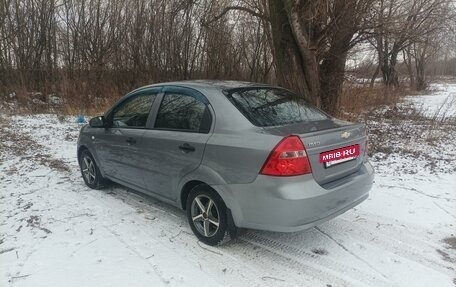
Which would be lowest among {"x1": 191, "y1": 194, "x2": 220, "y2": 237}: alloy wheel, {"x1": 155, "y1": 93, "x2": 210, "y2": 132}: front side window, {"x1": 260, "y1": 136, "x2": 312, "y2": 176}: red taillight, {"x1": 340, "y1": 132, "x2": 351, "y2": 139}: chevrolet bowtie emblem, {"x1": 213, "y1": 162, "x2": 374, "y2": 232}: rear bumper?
{"x1": 191, "y1": 194, "x2": 220, "y2": 237}: alloy wheel

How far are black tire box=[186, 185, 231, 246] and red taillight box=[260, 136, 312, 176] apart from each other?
697 millimetres

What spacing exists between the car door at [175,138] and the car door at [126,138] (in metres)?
0.20

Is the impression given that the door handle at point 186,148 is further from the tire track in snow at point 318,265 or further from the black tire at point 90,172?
the black tire at point 90,172

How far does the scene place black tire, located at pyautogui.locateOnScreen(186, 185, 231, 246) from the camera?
11.7 ft

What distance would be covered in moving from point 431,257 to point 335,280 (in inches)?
43.8

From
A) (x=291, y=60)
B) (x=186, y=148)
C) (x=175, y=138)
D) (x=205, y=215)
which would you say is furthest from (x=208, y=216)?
(x=291, y=60)

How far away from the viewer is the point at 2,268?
132 inches

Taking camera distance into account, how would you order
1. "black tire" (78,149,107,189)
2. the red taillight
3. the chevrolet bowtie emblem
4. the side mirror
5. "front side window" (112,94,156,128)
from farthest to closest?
"black tire" (78,149,107,189), the side mirror, "front side window" (112,94,156,128), the chevrolet bowtie emblem, the red taillight

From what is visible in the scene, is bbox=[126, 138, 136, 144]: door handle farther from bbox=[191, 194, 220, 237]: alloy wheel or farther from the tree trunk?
the tree trunk

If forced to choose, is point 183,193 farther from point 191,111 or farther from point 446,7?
point 446,7

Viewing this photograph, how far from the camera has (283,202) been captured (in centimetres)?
311

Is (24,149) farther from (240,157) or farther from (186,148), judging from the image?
(240,157)

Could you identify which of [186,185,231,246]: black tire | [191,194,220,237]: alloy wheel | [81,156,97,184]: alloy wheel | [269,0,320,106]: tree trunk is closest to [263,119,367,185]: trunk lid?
[186,185,231,246]: black tire

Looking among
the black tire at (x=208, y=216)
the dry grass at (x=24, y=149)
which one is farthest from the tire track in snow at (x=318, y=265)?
the dry grass at (x=24, y=149)
